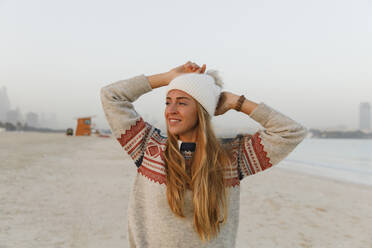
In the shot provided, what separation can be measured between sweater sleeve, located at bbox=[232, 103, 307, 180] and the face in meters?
0.31

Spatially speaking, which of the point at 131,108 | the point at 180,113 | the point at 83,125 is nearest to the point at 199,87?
the point at 180,113

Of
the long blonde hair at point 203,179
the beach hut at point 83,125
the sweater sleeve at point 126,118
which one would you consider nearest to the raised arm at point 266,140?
the long blonde hair at point 203,179

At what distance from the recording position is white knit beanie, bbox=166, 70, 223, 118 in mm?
1504

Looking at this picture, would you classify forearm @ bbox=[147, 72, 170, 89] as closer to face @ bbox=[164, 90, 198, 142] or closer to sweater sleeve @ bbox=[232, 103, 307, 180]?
face @ bbox=[164, 90, 198, 142]

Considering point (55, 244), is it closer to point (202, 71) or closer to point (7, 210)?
point (7, 210)

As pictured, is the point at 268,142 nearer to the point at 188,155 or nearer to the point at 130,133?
the point at 188,155

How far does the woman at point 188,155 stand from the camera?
142 centimetres

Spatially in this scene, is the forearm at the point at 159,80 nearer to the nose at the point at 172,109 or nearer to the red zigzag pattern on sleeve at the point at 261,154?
the nose at the point at 172,109

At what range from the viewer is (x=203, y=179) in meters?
1.42

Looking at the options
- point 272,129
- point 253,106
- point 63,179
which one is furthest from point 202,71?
point 63,179

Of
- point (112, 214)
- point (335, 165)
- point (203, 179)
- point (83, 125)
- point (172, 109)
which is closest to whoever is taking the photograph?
point (203, 179)

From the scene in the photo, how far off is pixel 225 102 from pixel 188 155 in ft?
1.25

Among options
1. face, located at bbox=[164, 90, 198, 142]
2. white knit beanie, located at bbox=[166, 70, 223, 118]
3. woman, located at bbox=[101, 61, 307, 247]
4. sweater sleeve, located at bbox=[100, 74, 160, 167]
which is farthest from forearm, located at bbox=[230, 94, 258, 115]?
sweater sleeve, located at bbox=[100, 74, 160, 167]

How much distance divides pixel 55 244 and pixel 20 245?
1.15ft
